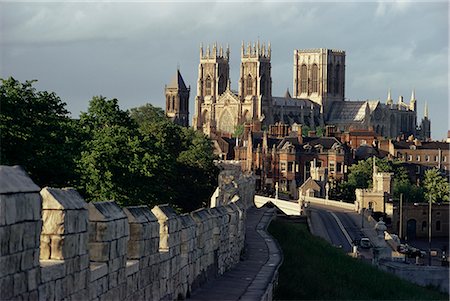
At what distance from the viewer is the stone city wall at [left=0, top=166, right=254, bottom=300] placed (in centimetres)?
943

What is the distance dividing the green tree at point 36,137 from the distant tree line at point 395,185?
70603mm

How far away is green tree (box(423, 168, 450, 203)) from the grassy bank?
7663 centimetres

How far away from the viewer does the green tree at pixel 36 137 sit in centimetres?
3516

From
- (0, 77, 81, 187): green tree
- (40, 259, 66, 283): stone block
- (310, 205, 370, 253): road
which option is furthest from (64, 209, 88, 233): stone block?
(310, 205, 370, 253): road

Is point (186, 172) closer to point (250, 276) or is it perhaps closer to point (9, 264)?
point (250, 276)

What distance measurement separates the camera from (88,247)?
11.6 meters

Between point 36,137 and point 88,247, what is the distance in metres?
26.3

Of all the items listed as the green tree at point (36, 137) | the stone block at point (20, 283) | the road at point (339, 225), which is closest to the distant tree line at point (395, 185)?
the road at point (339, 225)

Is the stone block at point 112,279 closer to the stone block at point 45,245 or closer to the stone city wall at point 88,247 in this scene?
the stone city wall at point 88,247

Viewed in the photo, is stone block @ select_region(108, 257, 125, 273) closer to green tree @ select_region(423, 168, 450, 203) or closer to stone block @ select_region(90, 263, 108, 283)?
stone block @ select_region(90, 263, 108, 283)

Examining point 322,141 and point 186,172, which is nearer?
point 186,172

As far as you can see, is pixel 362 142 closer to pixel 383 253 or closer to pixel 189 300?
pixel 383 253

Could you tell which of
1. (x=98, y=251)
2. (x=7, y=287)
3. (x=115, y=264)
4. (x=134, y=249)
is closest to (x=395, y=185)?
(x=134, y=249)

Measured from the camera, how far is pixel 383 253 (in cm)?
5978
